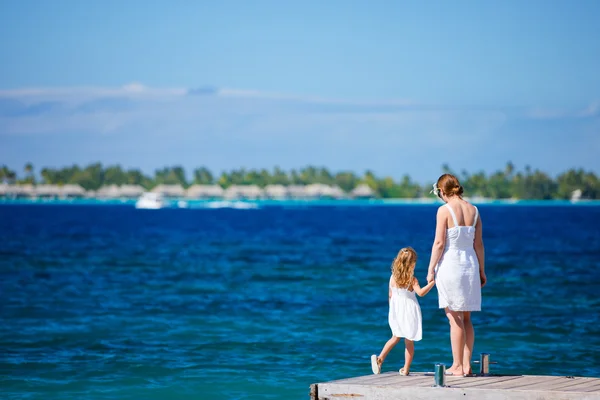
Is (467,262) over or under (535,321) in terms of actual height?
over


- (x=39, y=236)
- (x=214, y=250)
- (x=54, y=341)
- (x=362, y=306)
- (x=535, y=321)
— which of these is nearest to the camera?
(x=54, y=341)

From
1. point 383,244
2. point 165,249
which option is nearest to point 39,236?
point 165,249

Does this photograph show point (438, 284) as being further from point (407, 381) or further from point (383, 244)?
point (383, 244)

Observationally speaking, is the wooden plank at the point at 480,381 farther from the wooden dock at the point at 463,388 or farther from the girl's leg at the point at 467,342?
the girl's leg at the point at 467,342

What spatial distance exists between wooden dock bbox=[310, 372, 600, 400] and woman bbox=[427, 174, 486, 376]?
2.87 ft

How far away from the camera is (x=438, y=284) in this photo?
1124cm

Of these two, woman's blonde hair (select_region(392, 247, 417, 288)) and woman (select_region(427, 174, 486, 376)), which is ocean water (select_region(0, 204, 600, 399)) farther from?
woman (select_region(427, 174, 486, 376))

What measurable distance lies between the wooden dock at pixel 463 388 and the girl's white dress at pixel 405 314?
58 cm

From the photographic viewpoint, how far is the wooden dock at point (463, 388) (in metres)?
10.3

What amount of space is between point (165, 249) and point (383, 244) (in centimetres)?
1679

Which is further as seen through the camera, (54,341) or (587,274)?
(587,274)

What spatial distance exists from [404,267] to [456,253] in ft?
2.29

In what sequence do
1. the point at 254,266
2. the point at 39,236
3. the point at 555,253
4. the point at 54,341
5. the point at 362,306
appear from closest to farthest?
the point at 54,341
the point at 362,306
the point at 254,266
the point at 555,253
the point at 39,236

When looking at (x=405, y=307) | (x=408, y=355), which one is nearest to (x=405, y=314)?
(x=405, y=307)
